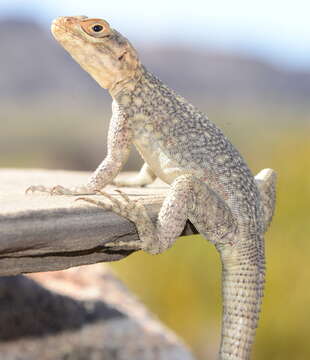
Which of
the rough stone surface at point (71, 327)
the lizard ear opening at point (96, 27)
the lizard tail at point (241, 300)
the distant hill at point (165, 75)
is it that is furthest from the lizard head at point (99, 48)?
the distant hill at point (165, 75)

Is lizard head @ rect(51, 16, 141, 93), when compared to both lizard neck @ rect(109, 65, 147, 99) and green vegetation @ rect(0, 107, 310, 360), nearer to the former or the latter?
lizard neck @ rect(109, 65, 147, 99)

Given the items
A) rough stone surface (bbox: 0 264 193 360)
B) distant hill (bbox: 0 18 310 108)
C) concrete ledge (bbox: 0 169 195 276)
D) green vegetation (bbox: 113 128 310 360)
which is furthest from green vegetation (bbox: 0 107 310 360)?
distant hill (bbox: 0 18 310 108)

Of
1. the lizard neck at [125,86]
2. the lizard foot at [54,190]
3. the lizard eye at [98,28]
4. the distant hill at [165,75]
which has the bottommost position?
the distant hill at [165,75]

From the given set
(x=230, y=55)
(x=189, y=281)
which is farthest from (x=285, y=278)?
(x=230, y=55)

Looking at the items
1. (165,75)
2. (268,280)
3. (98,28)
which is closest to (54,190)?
(98,28)

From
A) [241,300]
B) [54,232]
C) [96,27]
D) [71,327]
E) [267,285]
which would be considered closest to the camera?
[54,232]

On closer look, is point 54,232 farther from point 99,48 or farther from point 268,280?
point 268,280

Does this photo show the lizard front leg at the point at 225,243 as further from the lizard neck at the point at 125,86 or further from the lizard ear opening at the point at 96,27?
the lizard ear opening at the point at 96,27

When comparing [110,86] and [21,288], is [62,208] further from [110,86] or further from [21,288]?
[21,288]
